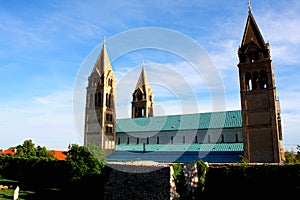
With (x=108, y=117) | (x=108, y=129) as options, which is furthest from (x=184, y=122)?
(x=108, y=117)

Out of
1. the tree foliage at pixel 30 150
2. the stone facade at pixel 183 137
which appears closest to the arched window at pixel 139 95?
the stone facade at pixel 183 137

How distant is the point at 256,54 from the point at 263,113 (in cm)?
901

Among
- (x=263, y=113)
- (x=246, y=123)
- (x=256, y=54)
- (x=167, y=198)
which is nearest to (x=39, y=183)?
(x=167, y=198)

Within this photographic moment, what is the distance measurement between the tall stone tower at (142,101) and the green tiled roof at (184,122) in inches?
267

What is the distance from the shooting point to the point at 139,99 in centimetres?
6106

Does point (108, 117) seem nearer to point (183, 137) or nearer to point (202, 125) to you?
point (183, 137)

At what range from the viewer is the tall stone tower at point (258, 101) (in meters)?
33.1

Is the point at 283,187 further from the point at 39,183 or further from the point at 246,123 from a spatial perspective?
the point at 39,183

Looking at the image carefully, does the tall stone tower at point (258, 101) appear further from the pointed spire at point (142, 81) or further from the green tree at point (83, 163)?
the pointed spire at point (142, 81)

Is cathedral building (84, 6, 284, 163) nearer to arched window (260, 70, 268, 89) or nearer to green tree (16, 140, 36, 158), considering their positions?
arched window (260, 70, 268, 89)

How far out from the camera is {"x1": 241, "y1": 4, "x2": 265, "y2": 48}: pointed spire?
36562 mm

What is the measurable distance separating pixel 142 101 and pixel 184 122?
1690 centimetres

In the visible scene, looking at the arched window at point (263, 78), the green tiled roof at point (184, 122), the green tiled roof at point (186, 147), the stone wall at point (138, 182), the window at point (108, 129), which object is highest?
the arched window at point (263, 78)

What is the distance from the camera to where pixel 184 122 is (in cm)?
4584
